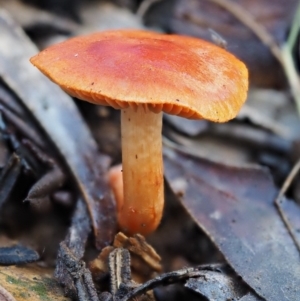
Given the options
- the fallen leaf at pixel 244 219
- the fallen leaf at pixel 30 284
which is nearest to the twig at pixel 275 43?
the fallen leaf at pixel 244 219

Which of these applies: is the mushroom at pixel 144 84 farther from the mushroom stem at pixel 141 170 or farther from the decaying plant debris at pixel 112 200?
the decaying plant debris at pixel 112 200

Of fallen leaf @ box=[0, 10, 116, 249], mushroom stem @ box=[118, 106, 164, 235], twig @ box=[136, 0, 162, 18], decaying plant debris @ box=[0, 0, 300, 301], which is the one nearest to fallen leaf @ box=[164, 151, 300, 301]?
decaying plant debris @ box=[0, 0, 300, 301]

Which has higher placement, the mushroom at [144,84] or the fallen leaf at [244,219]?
the mushroom at [144,84]

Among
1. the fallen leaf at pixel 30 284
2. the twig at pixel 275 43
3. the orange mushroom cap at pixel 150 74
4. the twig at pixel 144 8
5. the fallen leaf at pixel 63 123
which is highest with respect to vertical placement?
the orange mushroom cap at pixel 150 74

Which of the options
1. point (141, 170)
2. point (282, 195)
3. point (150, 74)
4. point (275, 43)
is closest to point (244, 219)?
point (282, 195)

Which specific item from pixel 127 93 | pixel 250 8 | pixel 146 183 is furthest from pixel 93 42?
pixel 250 8

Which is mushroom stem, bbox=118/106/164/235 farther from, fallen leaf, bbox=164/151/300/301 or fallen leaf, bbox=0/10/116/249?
fallen leaf, bbox=164/151/300/301
